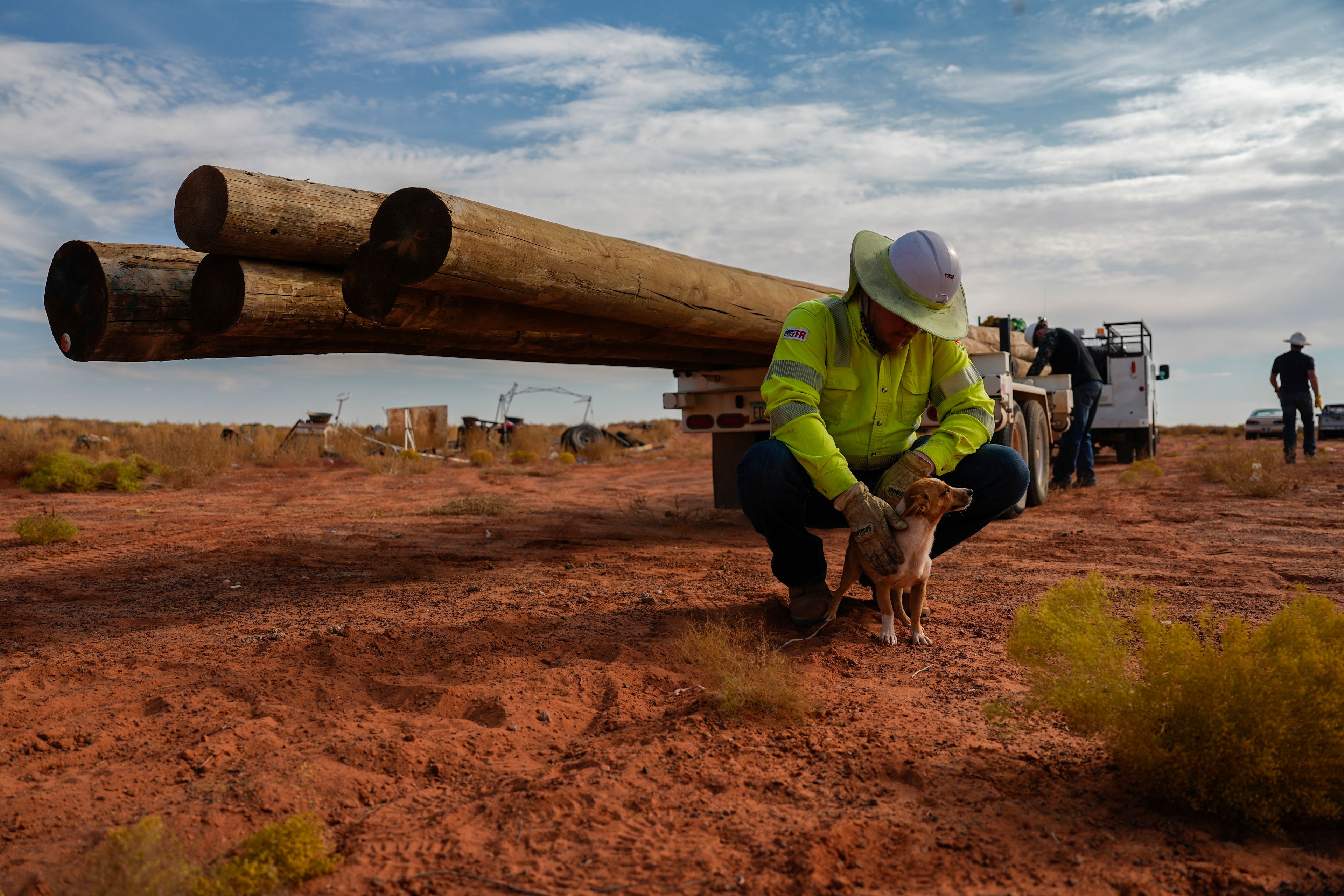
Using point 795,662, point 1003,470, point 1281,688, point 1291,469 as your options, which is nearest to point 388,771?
point 795,662

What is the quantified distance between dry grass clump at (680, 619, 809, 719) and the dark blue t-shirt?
1364 cm

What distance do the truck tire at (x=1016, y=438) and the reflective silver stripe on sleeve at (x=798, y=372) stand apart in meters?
4.81

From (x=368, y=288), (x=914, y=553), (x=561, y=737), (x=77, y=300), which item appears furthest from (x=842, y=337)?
(x=77, y=300)

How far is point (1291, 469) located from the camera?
12.9 metres

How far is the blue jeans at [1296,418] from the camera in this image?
13250 millimetres

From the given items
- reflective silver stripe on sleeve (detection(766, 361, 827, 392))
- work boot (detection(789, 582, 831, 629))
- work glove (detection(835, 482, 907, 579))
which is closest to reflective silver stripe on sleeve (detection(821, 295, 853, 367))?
reflective silver stripe on sleeve (detection(766, 361, 827, 392))

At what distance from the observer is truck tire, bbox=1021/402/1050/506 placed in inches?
360

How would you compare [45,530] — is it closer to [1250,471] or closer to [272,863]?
[272,863]

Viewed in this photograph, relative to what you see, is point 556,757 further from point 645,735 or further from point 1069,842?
point 1069,842

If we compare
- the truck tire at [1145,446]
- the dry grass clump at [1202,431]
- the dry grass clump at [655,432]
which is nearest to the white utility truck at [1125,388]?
the truck tire at [1145,446]

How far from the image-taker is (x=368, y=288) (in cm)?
397

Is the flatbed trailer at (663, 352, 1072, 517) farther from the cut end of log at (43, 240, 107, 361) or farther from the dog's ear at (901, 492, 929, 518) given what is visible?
the cut end of log at (43, 240, 107, 361)

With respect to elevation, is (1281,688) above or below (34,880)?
above

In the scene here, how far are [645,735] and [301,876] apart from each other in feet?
3.43
